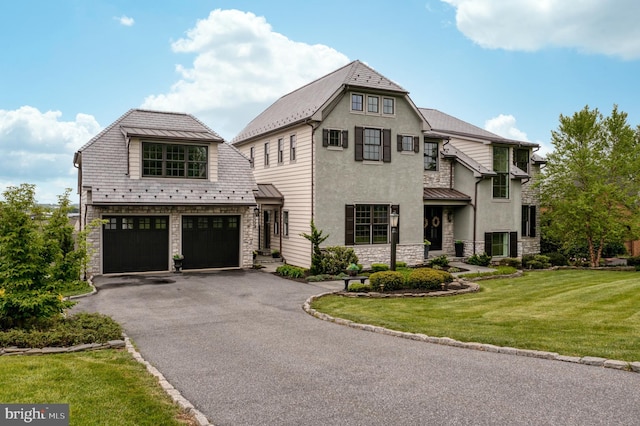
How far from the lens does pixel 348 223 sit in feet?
78.0

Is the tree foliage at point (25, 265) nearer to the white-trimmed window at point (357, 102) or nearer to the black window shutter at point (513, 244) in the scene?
the white-trimmed window at point (357, 102)

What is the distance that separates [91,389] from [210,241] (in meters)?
16.3

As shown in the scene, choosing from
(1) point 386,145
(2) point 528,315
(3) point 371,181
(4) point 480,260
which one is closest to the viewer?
(2) point 528,315

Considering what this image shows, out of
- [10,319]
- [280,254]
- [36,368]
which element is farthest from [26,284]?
[280,254]

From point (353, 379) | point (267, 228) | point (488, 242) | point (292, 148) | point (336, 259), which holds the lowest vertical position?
point (353, 379)

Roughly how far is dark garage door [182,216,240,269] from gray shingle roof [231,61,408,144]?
610cm

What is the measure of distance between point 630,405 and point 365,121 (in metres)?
18.7

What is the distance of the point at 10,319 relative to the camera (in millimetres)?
10352

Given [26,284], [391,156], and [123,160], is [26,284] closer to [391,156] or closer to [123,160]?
[123,160]

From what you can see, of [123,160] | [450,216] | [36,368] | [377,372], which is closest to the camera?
[36,368]

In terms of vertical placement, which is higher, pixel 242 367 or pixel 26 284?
pixel 26 284

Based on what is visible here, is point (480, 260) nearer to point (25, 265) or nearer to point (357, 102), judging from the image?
point (357, 102)

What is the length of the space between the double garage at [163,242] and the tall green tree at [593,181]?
1952 centimetres

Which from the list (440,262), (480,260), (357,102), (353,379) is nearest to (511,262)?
(480,260)
